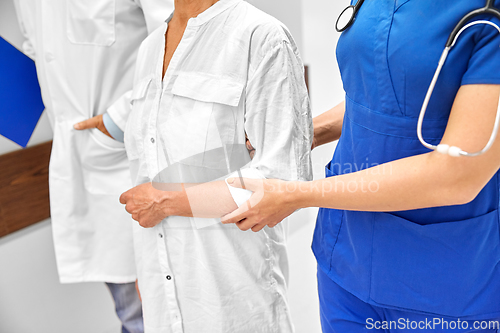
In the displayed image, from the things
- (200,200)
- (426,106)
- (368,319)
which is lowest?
(368,319)

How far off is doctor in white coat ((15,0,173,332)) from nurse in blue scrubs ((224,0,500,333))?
723mm

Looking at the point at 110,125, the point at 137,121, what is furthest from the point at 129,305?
the point at 137,121

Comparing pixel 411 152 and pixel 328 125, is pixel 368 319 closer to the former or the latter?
pixel 411 152

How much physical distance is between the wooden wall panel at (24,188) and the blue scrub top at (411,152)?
1280mm

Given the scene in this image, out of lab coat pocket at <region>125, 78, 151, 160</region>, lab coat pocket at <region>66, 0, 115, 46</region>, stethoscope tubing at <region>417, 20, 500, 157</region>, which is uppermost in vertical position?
lab coat pocket at <region>66, 0, 115, 46</region>

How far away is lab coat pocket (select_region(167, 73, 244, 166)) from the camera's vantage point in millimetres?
972

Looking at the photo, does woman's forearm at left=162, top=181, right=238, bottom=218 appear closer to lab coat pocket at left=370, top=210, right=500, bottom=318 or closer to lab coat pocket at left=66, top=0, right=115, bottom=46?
lab coat pocket at left=370, top=210, right=500, bottom=318

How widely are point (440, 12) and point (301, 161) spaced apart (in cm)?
41

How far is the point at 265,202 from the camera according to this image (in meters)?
0.89

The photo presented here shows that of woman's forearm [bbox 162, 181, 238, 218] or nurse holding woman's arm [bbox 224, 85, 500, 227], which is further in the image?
woman's forearm [bbox 162, 181, 238, 218]

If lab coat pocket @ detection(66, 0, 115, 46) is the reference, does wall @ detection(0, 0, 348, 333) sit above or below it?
below

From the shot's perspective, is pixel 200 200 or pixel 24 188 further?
pixel 24 188

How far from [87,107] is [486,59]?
1215 mm

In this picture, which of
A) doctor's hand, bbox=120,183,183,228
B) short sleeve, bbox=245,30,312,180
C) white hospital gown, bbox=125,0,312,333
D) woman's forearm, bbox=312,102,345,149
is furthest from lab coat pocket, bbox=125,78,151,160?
woman's forearm, bbox=312,102,345,149
